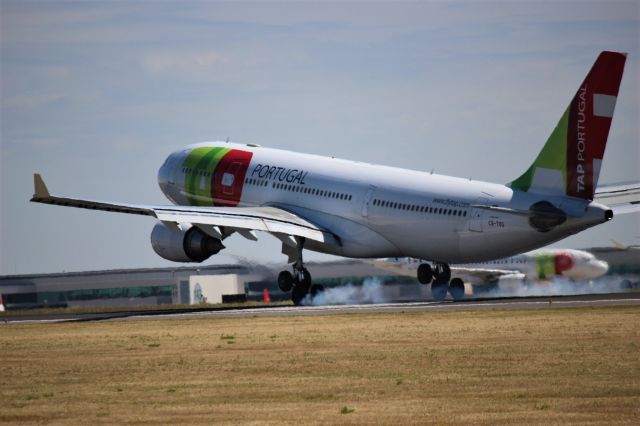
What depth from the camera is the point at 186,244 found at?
61.2 metres

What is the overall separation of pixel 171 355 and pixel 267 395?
29.9ft

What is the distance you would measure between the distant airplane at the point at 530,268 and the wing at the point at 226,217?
22.2 metres

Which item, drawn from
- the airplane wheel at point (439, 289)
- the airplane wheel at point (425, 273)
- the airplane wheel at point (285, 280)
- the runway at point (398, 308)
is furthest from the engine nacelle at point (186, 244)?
the airplane wheel at point (439, 289)

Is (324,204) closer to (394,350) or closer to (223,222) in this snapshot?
(223,222)

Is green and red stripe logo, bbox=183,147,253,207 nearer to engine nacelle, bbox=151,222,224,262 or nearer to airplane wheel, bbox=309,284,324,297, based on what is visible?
airplane wheel, bbox=309,284,324,297

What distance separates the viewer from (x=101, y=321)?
53906 millimetres

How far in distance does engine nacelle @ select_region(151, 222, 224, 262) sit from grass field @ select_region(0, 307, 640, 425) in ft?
43.6

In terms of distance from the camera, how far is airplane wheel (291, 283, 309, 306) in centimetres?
6450

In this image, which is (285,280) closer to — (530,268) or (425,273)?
(425,273)

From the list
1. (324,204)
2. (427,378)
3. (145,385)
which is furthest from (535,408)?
(324,204)

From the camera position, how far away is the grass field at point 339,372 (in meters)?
26.0

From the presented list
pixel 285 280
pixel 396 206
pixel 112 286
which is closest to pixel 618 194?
pixel 396 206

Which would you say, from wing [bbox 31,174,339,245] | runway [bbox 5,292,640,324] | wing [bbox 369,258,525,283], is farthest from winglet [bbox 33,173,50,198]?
wing [bbox 369,258,525,283]

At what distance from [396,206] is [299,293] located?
21.1 ft
